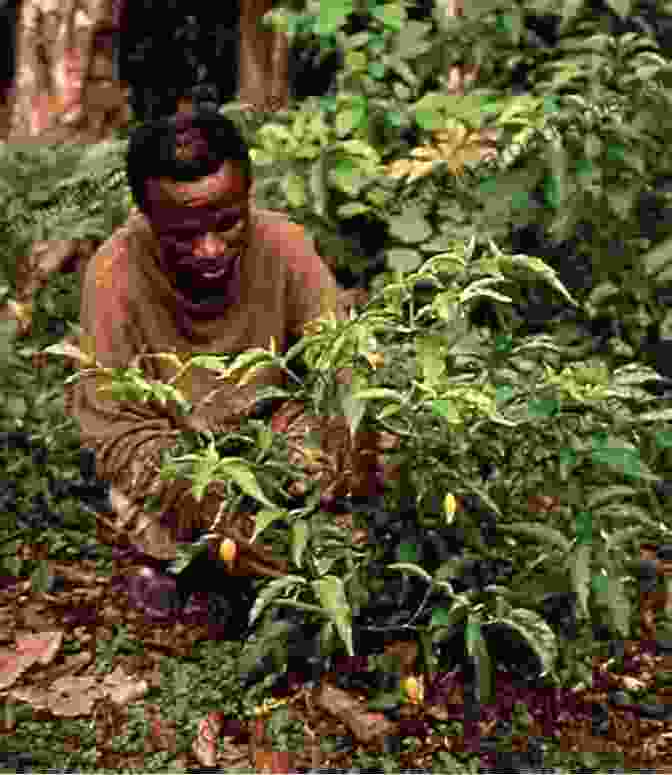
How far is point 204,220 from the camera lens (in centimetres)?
347

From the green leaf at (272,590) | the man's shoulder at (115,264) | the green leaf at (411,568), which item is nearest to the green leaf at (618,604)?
the green leaf at (411,568)

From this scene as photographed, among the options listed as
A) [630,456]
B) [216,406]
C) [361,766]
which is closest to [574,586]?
[630,456]

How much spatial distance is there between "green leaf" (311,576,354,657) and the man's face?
0.78m

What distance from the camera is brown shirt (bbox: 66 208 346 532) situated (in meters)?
3.64

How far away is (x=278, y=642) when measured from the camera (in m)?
3.37

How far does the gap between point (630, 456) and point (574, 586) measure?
0.37 metres

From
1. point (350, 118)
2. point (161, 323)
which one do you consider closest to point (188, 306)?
point (161, 323)

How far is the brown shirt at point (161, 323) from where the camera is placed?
11.9 feet

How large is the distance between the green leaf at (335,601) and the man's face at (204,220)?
0.78 meters

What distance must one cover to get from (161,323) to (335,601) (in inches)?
36.4

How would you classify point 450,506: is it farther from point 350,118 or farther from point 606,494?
point 350,118

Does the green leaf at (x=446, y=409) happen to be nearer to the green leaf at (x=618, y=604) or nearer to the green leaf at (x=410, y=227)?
the green leaf at (x=618, y=604)

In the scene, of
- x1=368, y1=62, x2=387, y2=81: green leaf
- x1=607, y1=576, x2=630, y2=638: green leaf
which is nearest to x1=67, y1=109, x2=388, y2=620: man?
x1=607, y1=576, x2=630, y2=638: green leaf

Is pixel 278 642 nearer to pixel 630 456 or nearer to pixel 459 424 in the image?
pixel 459 424
